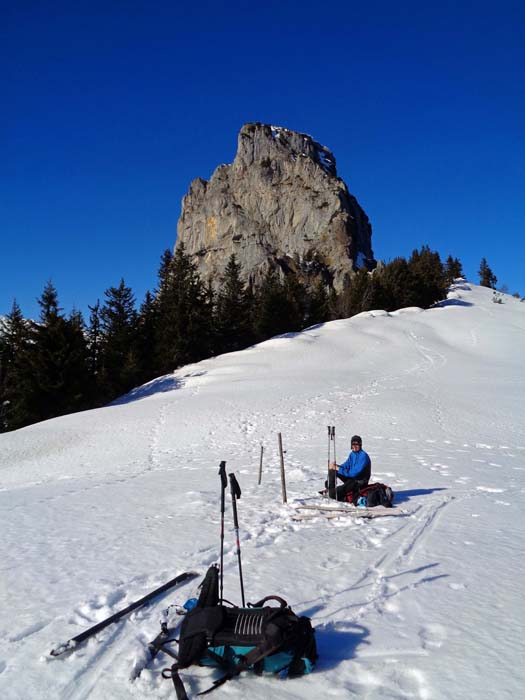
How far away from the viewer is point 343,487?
10.5m

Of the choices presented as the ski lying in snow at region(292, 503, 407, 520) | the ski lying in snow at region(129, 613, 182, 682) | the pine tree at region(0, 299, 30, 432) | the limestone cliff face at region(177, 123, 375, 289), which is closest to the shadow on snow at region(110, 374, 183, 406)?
the pine tree at region(0, 299, 30, 432)

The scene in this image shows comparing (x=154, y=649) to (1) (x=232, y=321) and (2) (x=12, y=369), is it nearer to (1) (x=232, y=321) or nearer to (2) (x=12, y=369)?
(2) (x=12, y=369)

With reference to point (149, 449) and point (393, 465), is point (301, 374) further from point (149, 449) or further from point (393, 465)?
point (393, 465)

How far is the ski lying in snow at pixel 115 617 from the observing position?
4.39 m

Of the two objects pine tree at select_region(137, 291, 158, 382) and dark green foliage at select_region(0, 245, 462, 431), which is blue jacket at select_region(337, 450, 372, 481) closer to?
dark green foliage at select_region(0, 245, 462, 431)

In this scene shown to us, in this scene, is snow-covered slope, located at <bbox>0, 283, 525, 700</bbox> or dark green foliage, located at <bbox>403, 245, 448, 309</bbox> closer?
snow-covered slope, located at <bbox>0, 283, 525, 700</bbox>

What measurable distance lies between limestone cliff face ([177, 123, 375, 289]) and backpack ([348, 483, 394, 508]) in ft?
337

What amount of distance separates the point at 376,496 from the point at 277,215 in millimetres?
122250

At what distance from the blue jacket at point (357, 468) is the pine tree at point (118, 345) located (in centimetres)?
2845

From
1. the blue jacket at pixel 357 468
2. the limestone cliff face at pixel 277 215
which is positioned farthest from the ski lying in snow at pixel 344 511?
the limestone cliff face at pixel 277 215

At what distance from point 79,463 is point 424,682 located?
53.8ft

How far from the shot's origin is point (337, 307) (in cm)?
7662

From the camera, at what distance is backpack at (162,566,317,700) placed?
3979mm

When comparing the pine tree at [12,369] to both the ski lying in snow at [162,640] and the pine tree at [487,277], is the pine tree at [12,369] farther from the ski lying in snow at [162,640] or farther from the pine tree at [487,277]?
the pine tree at [487,277]
